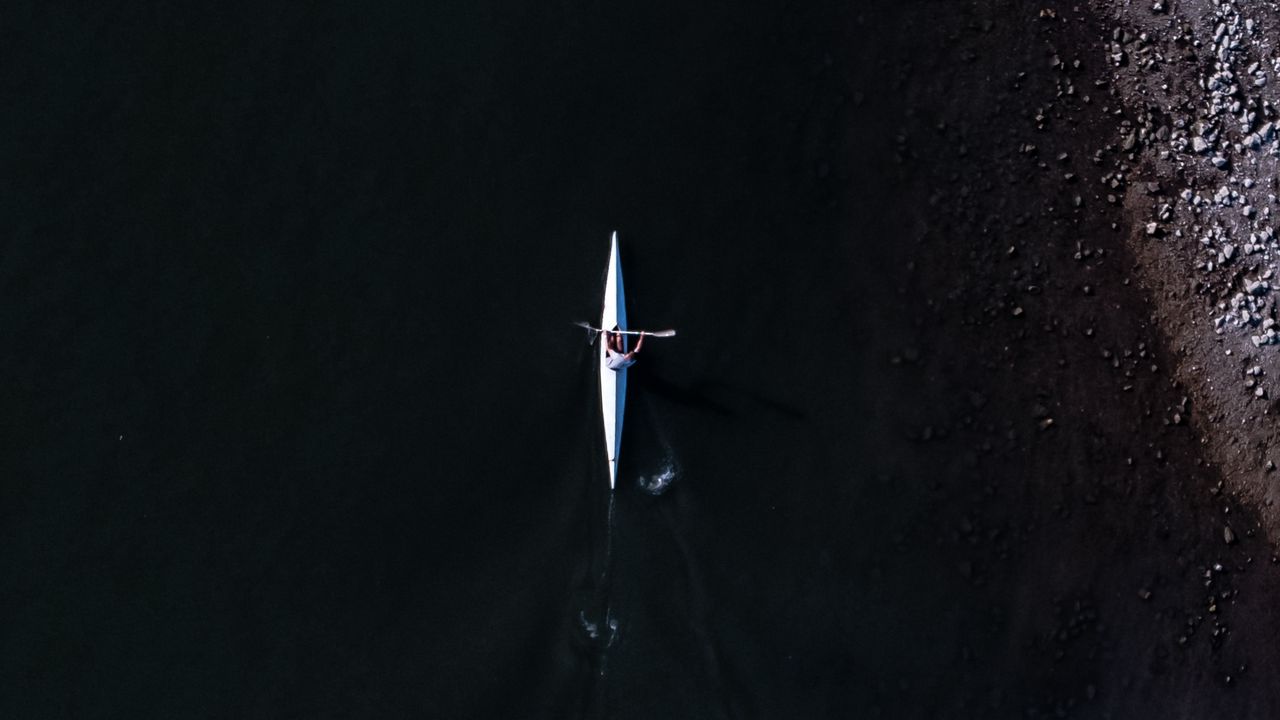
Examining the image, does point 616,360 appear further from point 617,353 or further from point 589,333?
point 589,333

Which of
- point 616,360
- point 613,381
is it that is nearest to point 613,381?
point 613,381

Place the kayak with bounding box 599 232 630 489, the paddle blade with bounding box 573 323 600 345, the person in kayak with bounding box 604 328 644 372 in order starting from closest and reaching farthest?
the person in kayak with bounding box 604 328 644 372 → the kayak with bounding box 599 232 630 489 → the paddle blade with bounding box 573 323 600 345

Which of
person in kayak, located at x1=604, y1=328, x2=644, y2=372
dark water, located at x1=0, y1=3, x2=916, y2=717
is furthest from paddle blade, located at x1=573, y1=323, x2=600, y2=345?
person in kayak, located at x1=604, y1=328, x2=644, y2=372

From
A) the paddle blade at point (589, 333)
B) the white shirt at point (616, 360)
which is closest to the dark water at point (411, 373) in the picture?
the paddle blade at point (589, 333)

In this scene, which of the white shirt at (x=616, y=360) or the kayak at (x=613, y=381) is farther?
the kayak at (x=613, y=381)

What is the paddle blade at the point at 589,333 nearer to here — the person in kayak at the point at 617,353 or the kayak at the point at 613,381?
the kayak at the point at 613,381

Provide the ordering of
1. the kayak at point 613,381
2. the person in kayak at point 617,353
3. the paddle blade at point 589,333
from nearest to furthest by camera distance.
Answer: the person in kayak at point 617,353
the kayak at point 613,381
the paddle blade at point 589,333

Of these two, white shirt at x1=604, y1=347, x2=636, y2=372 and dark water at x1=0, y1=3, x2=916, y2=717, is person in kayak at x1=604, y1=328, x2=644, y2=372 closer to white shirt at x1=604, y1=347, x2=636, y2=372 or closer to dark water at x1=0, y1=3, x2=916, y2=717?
white shirt at x1=604, y1=347, x2=636, y2=372
